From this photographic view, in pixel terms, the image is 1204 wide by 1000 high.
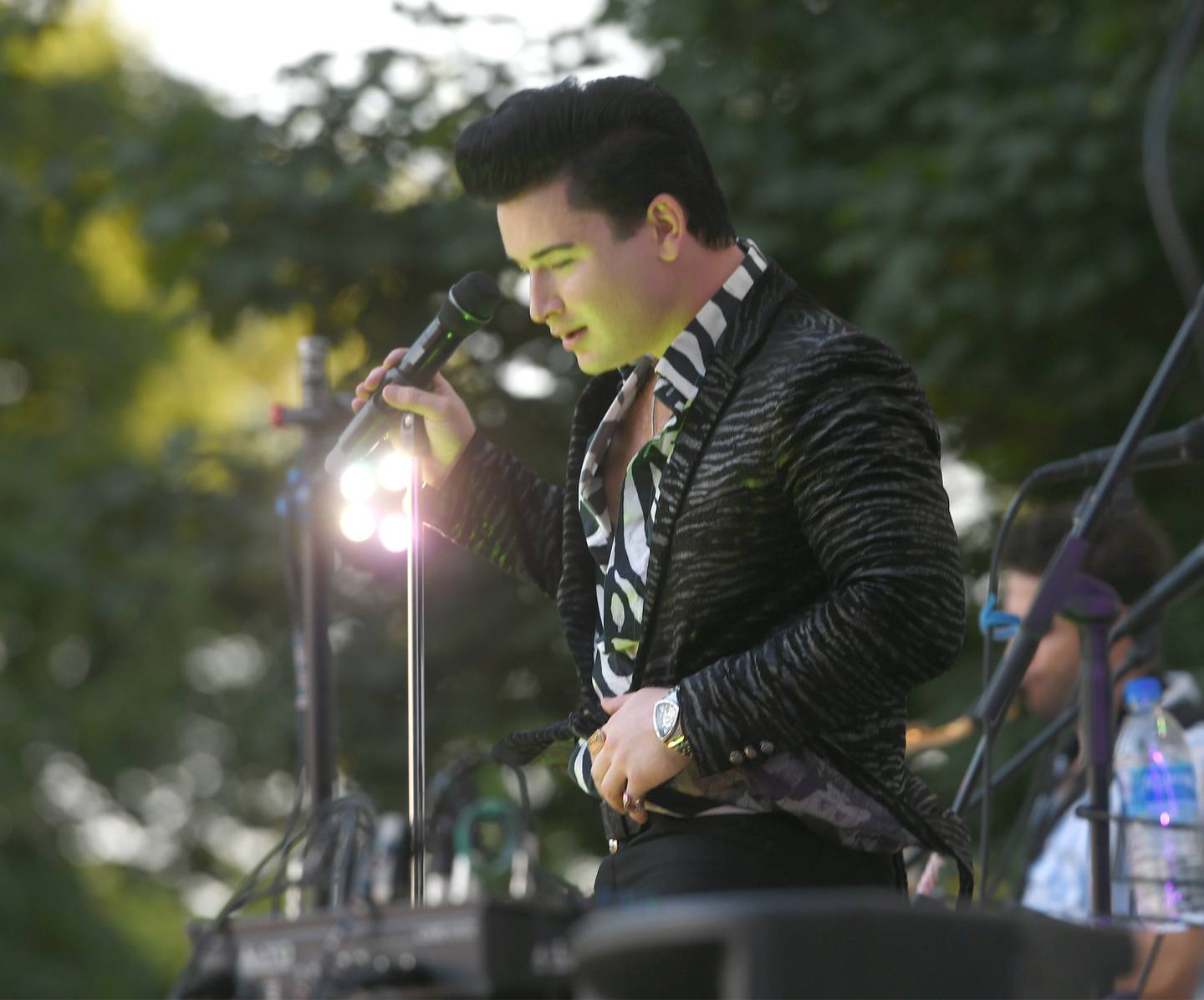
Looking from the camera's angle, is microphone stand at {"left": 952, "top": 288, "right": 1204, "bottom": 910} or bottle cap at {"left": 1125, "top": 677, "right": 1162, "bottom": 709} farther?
bottle cap at {"left": 1125, "top": 677, "right": 1162, "bottom": 709}

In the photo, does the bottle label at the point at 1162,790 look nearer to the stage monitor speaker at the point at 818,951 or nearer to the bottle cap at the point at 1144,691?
the bottle cap at the point at 1144,691

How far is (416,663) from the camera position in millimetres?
2045

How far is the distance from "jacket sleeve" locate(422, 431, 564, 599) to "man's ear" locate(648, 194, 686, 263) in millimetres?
436

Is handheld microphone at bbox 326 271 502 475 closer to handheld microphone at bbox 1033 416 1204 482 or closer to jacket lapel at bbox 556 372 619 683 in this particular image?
jacket lapel at bbox 556 372 619 683

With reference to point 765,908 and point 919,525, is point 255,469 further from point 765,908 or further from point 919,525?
point 765,908

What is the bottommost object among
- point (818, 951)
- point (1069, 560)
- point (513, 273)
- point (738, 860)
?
point (818, 951)

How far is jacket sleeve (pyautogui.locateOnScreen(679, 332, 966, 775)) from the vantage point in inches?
69.2

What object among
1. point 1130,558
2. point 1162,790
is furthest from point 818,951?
point 1130,558

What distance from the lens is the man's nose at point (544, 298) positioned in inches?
78.7

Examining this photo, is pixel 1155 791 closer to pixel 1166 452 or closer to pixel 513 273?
pixel 1166 452

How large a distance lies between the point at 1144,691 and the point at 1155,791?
0.70 feet

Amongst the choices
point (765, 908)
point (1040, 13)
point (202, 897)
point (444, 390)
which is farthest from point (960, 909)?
point (202, 897)

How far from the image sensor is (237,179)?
19.5 feet

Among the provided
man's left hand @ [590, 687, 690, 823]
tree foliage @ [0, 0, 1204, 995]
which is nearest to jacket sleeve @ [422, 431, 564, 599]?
man's left hand @ [590, 687, 690, 823]
